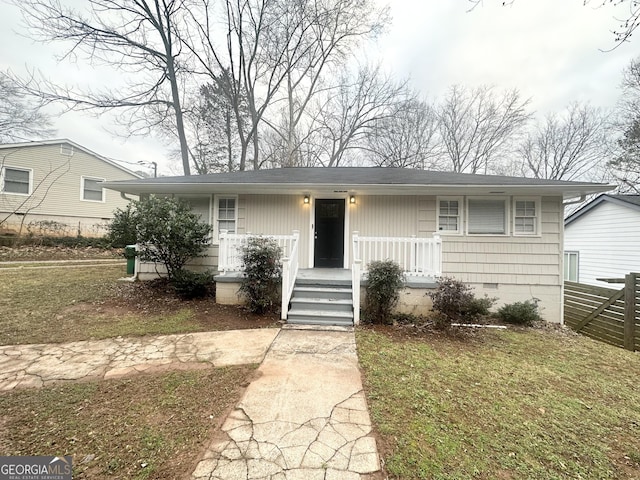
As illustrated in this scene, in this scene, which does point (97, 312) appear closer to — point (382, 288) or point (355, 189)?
point (382, 288)

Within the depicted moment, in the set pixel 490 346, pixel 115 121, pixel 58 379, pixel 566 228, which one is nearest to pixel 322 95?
pixel 115 121

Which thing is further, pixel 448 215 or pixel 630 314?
pixel 448 215

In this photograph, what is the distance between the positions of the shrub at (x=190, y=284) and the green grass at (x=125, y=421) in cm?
330

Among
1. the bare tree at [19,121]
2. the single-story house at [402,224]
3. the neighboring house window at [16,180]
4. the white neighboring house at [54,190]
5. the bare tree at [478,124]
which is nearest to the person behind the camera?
the single-story house at [402,224]

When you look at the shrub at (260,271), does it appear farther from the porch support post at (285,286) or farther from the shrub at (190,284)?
the shrub at (190,284)

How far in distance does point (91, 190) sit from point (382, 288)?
17.9 meters

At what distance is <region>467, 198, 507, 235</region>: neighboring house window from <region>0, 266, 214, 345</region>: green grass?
6.69 m

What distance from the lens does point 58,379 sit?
117 inches

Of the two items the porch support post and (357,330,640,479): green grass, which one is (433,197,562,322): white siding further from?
the porch support post

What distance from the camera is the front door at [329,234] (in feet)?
24.4

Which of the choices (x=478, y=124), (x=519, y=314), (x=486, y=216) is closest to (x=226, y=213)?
(x=486, y=216)

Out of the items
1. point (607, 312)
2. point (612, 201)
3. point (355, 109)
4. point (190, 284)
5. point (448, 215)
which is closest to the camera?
point (190, 284)

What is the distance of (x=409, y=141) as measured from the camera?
1788 cm

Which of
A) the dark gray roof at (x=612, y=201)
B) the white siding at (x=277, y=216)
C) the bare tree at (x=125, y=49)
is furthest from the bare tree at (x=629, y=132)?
the bare tree at (x=125, y=49)
